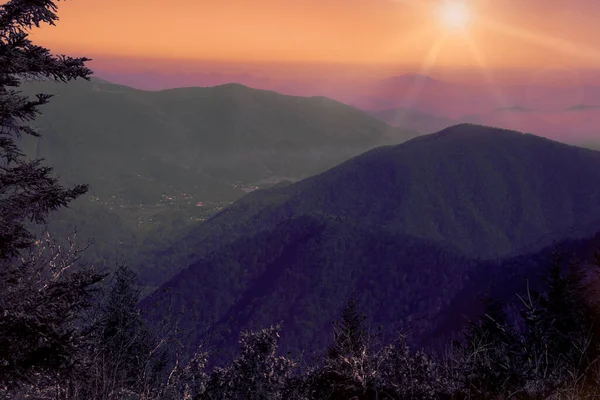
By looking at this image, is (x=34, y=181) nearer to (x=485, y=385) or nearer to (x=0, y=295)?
(x=0, y=295)

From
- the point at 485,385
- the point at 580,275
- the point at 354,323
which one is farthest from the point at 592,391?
the point at 580,275

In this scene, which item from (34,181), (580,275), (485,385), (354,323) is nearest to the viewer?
(485,385)

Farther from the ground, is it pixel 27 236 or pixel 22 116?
pixel 22 116

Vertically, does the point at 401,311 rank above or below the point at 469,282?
below

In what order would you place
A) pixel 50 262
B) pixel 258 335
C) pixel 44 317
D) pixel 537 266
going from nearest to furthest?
pixel 44 317 → pixel 50 262 → pixel 258 335 → pixel 537 266

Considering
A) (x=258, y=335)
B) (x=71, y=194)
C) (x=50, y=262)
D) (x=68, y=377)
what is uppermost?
(x=71, y=194)

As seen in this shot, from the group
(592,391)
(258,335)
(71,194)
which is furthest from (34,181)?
(258,335)

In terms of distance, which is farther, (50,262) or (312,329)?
(312,329)
